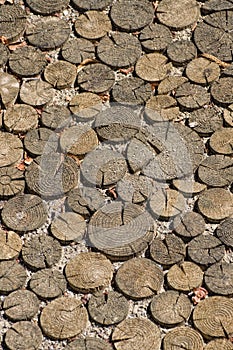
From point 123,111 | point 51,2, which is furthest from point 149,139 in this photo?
point 51,2

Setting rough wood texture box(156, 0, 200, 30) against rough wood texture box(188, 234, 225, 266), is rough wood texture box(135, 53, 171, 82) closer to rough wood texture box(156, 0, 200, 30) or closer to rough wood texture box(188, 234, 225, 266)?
rough wood texture box(156, 0, 200, 30)

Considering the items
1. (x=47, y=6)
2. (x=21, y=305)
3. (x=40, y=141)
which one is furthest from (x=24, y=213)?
(x=47, y=6)

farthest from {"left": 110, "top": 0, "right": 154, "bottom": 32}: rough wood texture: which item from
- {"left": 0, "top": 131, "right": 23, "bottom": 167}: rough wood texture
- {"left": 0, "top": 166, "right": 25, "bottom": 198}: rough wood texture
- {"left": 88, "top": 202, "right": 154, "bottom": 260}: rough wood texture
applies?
{"left": 88, "top": 202, "right": 154, "bottom": 260}: rough wood texture

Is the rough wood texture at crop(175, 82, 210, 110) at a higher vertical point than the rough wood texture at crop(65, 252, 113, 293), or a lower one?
higher

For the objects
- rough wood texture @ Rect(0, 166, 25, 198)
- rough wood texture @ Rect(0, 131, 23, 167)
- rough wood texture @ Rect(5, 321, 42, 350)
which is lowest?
rough wood texture @ Rect(5, 321, 42, 350)

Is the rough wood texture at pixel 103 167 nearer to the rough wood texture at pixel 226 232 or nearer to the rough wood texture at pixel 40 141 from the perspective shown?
the rough wood texture at pixel 40 141

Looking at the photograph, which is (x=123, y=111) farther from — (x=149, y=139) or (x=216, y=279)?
(x=216, y=279)

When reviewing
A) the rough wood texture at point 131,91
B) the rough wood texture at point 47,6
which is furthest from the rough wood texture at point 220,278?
the rough wood texture at point 47,6

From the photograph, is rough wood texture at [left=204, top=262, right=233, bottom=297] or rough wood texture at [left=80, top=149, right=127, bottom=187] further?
rough wood texture at [left=80, top=149, right=127, bottom=187]
